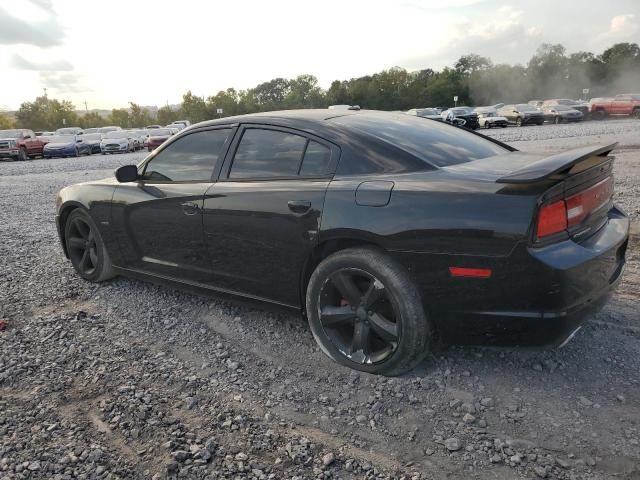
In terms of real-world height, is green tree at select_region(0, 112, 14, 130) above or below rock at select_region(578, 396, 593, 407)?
above

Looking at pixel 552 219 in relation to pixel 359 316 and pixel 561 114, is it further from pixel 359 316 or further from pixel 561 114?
pixel 561 114

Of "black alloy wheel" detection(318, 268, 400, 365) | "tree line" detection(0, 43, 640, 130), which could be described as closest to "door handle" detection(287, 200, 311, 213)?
"black alloy wheel" detection(318, 268, 400, 365)

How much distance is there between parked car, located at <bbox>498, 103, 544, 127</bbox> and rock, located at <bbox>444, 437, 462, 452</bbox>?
35.2 metres

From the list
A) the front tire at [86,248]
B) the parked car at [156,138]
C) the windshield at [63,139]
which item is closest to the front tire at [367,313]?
the front tire at [86,248]

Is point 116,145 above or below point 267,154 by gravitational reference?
below

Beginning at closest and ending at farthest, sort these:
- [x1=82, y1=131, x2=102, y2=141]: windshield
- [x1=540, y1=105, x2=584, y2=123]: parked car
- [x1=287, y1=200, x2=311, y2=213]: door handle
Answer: [x1=287, y1=200, x2=311, y2=213]: door handle
[x1=82, y1=131, x2=102, y2=141]: windshield
[x1=540, y1=105, x2=584, y2=123]: parked car

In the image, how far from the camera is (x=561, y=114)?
33906 mm

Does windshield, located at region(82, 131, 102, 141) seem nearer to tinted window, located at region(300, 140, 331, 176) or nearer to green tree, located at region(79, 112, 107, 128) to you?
tinted window, located at region(300, 140, 331, 176)

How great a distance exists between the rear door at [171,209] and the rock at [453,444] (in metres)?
2.03

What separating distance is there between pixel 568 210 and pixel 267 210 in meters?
1.70

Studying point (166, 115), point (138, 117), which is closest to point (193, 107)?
point (166, 115)

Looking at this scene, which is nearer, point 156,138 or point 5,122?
point 156,138

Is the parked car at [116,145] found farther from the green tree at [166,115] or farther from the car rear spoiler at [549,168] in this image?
the green tree at [166,115]

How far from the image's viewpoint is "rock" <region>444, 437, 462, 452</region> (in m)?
2.37
